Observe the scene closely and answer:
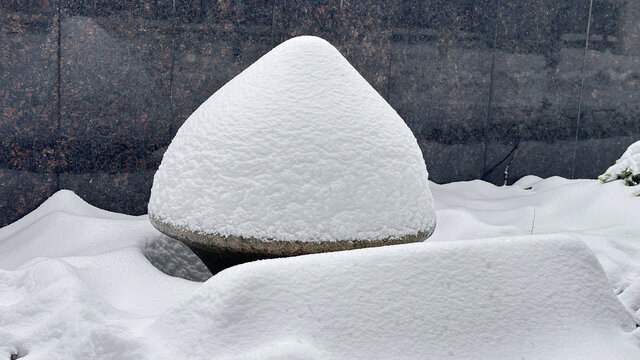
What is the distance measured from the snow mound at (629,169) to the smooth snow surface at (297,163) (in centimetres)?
338

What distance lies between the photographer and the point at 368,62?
6.53 metres

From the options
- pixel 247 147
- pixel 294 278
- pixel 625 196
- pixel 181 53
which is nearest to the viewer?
pixel 294 278

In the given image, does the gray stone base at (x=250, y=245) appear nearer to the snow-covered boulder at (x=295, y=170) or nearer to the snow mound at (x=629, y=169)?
the snow-covered boulder at (x=295, y=170)

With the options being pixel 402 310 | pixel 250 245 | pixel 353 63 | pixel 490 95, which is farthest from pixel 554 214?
pixel 402 310

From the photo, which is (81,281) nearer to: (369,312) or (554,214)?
(369,312)

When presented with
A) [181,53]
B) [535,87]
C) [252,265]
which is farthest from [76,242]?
[535,87]

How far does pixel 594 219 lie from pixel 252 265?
4308 millimetres

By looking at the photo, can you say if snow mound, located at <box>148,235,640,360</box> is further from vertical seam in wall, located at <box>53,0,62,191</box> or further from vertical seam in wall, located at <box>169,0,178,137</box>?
vertical seam in wall, located at <box>169,0,178,137</box>

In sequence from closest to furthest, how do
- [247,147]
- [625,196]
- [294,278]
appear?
[294,278] → [247,147] → [625,196]

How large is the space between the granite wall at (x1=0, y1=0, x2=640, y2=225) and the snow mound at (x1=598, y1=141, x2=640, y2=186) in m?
1.39

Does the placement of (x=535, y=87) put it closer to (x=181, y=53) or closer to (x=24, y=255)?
(x=181, y=53)

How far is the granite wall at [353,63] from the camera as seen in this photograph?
201 inches

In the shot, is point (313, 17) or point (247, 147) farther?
point (313, 17)

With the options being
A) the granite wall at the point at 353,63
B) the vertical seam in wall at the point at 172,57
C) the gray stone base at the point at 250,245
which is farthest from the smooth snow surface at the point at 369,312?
the vertical seam in wall at the point at 172,57
